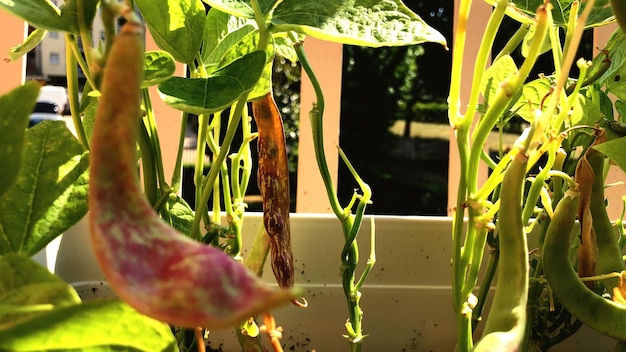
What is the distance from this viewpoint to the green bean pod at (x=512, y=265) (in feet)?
0.89

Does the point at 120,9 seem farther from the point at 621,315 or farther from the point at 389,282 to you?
the point at 389,282

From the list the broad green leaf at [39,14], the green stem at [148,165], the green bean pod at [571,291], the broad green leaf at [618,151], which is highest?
the broad green leaf at [39,14]

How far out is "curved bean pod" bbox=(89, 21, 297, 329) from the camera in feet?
0.42

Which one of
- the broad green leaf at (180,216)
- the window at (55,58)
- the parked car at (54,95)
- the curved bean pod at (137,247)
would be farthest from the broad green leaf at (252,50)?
the window at (55,58)

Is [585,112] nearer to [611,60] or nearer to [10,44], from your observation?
[611,60]

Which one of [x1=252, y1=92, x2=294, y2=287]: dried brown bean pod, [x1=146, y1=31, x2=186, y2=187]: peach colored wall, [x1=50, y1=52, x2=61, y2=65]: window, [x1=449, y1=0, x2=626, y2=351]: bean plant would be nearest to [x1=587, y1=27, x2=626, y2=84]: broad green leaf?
[x1=449, y1=0, x2=626, y2=351]: bean plant

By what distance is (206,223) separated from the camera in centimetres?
40

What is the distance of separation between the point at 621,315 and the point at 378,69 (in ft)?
11.5

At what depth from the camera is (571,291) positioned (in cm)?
34

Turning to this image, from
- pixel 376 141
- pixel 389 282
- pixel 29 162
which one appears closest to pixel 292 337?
pixel 389 282

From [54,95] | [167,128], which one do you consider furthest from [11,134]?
[54,95]

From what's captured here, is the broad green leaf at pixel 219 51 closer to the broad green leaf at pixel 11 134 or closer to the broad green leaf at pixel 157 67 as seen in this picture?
the broad green leaf at pixel 157 67

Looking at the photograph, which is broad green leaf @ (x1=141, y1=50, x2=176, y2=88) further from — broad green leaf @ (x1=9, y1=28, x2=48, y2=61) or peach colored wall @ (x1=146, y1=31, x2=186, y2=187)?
peach colored wall @ (x1=146, y1=31, x2=186, y2=187)

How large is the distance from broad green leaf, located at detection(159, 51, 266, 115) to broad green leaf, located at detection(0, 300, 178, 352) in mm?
103
